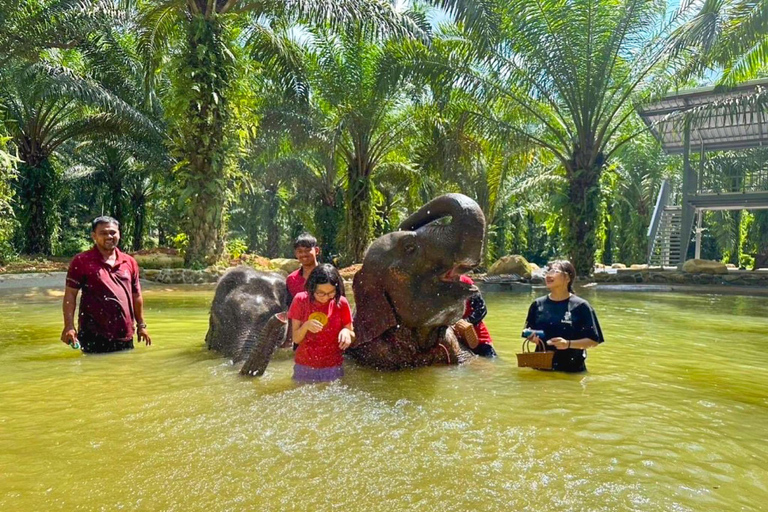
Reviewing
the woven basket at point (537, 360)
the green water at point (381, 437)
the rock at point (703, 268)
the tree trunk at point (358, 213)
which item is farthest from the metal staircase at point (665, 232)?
the woven basket at point (537, 360)

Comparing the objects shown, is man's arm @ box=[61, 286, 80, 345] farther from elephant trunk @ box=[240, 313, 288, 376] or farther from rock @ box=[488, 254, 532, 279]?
rock @ box=[488, 254, 532, 279]

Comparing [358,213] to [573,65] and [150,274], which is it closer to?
[150,274]

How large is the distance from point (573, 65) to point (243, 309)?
1171cm

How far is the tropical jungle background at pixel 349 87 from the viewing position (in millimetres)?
12984

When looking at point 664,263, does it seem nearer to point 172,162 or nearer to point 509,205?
point 509,205

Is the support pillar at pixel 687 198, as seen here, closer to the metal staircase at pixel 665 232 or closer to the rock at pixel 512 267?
the metal staircase at pixel 665 232

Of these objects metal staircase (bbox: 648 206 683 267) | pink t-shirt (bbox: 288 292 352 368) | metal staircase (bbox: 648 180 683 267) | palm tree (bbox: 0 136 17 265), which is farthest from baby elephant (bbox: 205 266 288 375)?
metal staircase (bbox: 648 206 683 267)

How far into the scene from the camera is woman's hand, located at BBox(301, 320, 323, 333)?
347 cm

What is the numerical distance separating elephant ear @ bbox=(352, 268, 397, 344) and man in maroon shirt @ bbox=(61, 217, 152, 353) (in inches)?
81.7

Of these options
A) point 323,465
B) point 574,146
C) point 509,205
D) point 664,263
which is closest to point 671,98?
point 574,146

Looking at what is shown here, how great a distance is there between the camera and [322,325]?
11.9 ft

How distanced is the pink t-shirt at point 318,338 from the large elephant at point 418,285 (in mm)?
300

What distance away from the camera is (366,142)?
19.1 m

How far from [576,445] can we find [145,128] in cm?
1710
